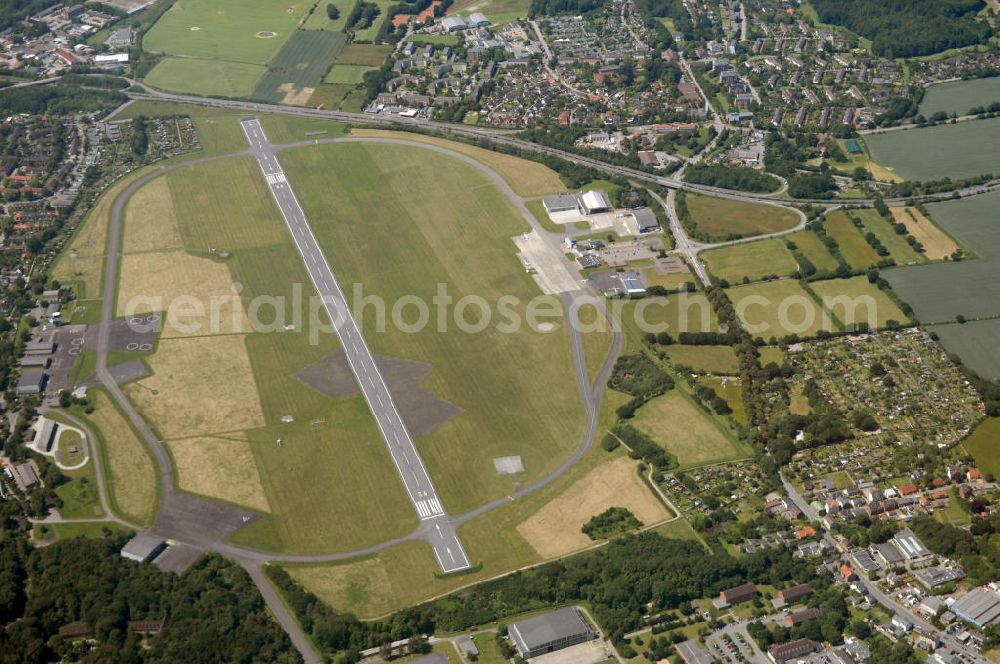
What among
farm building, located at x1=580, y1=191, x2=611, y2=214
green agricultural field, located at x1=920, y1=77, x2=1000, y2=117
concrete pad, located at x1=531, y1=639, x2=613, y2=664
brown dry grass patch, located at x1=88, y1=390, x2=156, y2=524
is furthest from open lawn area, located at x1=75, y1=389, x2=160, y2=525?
green agricultural field, located at x1=920, y1=77, x2=1000, y2=117

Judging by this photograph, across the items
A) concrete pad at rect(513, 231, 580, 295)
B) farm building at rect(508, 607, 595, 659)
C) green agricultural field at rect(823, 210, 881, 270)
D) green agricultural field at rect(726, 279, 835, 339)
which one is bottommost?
farm building at rect(508, 607, 595, 659)

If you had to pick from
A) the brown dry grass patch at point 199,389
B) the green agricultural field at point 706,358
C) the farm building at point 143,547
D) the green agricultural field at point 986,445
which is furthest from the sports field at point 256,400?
the green agricultural field at point 986,445

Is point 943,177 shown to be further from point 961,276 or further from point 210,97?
point 210,97

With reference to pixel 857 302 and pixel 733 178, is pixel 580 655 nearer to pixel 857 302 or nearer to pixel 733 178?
pixel 857 302

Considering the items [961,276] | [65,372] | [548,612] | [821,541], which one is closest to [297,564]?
[548,612]

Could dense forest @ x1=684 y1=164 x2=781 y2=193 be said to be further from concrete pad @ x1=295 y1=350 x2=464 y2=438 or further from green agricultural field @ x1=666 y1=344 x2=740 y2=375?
concrete pad @ x1=295 y1=350 x2=464 y2=438

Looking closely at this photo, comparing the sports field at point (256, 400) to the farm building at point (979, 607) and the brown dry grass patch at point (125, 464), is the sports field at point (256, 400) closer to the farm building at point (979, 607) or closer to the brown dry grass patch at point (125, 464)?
the brown dry grass patch at point (125, 464)
